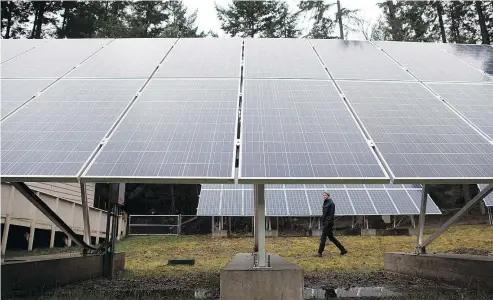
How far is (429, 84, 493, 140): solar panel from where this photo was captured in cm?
549

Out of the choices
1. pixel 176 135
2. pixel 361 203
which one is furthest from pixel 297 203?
pixel 176 135

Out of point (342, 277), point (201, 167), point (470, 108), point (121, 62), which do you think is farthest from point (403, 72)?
point (121, 62)

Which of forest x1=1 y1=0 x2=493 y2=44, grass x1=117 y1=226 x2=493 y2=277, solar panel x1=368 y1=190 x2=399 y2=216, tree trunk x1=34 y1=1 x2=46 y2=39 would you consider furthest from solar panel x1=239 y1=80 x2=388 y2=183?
tree trunk x1=34 y1=1 x2=46 y2=39

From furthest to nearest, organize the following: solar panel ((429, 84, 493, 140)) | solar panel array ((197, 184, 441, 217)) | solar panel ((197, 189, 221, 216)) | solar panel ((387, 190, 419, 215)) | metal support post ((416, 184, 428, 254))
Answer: solar panel ((197, 189, 221, 216)) < solar panel array ((197, 184, 441, 217)) < solar panel ((387, 190, 419, 215)) < metal support post ((416, 184, 428, 254)) < solar panel ((429, 84, 493, 140))

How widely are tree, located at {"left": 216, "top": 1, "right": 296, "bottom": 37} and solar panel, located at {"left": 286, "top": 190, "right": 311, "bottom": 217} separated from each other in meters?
18.7

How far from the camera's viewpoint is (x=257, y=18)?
99.4 feet

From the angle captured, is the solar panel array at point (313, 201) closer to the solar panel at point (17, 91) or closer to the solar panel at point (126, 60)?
the solar panel at point (126, 60)

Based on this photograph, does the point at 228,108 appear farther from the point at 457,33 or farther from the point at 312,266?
the point at 457,33

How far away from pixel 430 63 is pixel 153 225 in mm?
16131

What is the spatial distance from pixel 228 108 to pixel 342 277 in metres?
4.52

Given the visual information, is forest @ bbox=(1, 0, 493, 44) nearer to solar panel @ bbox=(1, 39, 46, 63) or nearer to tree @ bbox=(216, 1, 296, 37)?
tree @ bbox=(216, 1, 296, 37)

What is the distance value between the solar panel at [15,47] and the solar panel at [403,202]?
38.9ft

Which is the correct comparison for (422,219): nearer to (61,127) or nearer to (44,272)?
(61,127)

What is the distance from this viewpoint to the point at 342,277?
778cm
